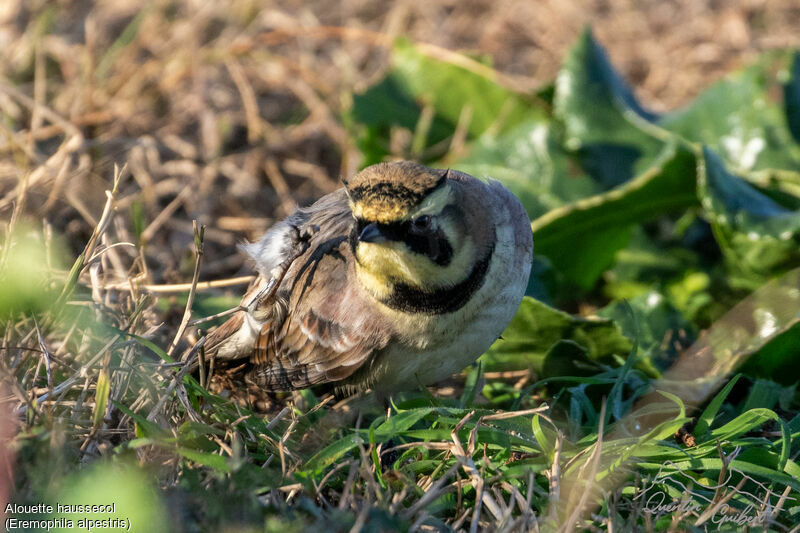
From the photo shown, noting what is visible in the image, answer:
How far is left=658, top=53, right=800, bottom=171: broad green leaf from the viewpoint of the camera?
4794 millimetres

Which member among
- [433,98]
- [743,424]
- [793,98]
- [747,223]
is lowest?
[743,424]

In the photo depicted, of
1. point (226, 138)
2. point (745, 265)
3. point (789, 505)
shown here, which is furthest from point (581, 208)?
point (226, 138)

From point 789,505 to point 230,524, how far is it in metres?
1.93

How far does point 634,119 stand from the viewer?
16.2 feet

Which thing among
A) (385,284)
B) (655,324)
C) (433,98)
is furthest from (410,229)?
(433,98)

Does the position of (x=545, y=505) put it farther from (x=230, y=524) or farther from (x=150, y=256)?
(x=150, y=256)

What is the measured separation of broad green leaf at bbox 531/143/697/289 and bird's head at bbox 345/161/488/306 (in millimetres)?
1273

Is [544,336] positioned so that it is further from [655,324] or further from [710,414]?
[710,414]

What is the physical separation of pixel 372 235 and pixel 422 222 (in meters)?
0.20

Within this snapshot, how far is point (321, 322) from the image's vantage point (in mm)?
3494

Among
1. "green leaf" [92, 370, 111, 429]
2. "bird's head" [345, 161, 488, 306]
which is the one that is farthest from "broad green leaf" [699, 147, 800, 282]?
"green leaf" [92, 370, 111, 429]

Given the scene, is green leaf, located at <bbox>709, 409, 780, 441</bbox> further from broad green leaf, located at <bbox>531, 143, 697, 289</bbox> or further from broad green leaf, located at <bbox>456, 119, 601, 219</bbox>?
broad green leaf, located at <bbox>456, 119, 601, 219</bbox>

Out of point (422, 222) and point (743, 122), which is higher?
point (422, 222)


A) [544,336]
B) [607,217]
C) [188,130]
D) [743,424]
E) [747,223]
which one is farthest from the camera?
[188,130]
